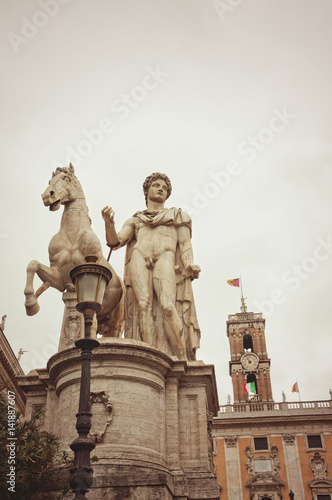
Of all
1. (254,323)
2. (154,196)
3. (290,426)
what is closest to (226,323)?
(254,323)

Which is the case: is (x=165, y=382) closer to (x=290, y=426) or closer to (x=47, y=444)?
(x=47, y=444)

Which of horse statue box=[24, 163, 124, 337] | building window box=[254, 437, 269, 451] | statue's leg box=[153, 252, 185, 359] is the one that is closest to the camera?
horse statue box=[24, 163, 124, 337]

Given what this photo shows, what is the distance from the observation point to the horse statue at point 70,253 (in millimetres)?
9000

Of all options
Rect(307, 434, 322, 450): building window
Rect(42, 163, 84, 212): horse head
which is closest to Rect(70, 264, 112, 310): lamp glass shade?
Rect(42, 163, 84, 212): horse head

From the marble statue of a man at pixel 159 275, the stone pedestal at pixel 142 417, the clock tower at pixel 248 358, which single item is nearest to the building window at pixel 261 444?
the clock tower at pixel 248 358

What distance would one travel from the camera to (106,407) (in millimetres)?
7340

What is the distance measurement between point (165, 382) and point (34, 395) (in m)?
2.25

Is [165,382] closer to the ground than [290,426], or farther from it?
closer to the ground

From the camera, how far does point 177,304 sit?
9.89 meters

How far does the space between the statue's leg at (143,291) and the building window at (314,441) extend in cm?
3696

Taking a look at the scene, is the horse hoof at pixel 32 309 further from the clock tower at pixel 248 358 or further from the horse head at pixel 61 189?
the clock tower at pixel 248 358

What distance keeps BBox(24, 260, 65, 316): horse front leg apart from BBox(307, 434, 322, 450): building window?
38.1m

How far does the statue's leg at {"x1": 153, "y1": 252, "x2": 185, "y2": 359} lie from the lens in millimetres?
9195

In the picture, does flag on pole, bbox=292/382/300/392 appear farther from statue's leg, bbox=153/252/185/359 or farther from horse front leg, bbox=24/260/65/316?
horse front leg, bbox=24/260/65/316
